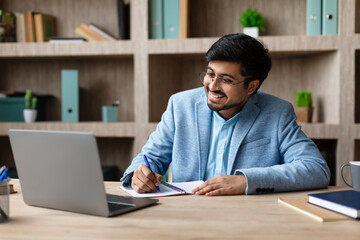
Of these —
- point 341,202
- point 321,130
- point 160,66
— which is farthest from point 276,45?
point 341,202

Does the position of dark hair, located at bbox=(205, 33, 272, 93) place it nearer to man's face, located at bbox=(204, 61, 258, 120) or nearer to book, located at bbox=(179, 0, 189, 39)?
man's face, located at bbox=(204, 61, 258, 120)

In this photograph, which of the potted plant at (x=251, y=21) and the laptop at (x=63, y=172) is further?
the potted plant at (x=251, y=21)

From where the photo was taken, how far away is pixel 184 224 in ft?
3.39

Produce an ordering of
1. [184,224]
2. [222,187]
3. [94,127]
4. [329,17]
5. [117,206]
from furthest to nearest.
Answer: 1. [94,127]
2. [329,17]
3. [222,187]
4. [117,206]
5. [184,224]

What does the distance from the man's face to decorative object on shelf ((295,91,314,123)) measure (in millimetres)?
1032

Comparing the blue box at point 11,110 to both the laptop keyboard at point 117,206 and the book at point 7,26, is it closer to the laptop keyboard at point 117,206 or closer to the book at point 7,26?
the book at point 7,26

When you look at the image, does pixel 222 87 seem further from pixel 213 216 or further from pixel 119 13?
pixel 119 13

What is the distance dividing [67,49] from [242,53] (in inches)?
60.6

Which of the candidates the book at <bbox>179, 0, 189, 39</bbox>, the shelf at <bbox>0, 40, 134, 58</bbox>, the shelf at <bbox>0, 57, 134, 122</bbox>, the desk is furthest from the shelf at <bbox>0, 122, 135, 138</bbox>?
Result: the desk

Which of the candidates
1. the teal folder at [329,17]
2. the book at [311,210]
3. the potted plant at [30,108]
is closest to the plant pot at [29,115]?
the potted plant at [30,108]

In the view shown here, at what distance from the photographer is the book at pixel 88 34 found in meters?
2.85

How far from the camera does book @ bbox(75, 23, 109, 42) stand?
9.36 ft

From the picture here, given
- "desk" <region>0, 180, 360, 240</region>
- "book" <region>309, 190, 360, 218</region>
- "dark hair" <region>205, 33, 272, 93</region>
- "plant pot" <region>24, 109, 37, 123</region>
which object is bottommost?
"desk" <region>0, 180, 360, 240</region>

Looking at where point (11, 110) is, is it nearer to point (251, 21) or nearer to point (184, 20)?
point (184, 20)
